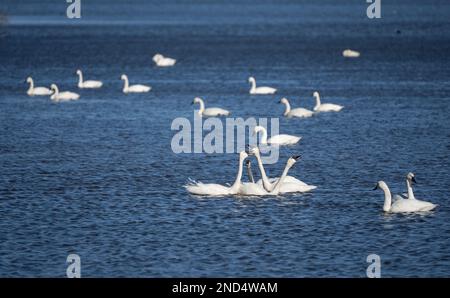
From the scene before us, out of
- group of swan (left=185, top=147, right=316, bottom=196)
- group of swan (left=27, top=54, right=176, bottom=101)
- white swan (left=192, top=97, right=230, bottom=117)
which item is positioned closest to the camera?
group of swan (left=185, top=147, right=316, bottom=196)

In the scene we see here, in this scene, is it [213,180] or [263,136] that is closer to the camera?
[213,180]

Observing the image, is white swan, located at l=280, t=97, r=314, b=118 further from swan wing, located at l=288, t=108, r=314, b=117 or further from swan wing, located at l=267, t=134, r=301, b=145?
swan wing, located at l=267, t=134, r=301, b=145

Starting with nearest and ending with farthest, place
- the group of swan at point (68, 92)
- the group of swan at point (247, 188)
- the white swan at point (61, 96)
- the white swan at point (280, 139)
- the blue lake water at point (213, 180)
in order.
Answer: the blue lake water at point (213, 180), the group of swan at point (247, 188), the white swan at point (280, 139), the white swan at point (61, 96), the group of swan at point (68, 92)

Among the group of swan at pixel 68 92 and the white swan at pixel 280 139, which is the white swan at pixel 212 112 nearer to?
the white swan at pixel 280 139

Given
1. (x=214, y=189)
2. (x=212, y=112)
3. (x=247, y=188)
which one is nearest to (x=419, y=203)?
(x=247, y=188)

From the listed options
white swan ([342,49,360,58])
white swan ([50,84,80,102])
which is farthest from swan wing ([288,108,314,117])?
white swan ([342,49,360,58])

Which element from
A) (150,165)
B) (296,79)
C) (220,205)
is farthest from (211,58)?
(220,205)

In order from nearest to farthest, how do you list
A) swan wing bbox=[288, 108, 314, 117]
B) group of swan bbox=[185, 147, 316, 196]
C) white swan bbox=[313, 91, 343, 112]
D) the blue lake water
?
the blue lake water → group of swan bbox=[185, 147, 316, 196] → swan wing bbox=[288, 108, 314, 117] → white swan bbox=[313, 91, 343, 112]

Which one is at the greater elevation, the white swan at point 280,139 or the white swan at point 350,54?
the white swan at point 350,54

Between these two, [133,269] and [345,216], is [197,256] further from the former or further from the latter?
[345,216]

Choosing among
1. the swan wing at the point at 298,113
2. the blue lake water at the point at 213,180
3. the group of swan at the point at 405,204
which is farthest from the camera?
the swan wing at the point at 298,113

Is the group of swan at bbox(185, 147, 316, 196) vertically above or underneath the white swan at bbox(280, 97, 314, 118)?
underneath

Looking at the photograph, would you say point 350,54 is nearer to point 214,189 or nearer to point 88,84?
point 88,84

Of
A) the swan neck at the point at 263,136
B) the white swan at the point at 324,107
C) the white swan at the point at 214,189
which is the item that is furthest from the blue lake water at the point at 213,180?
the swan neck at the point at 263,136
